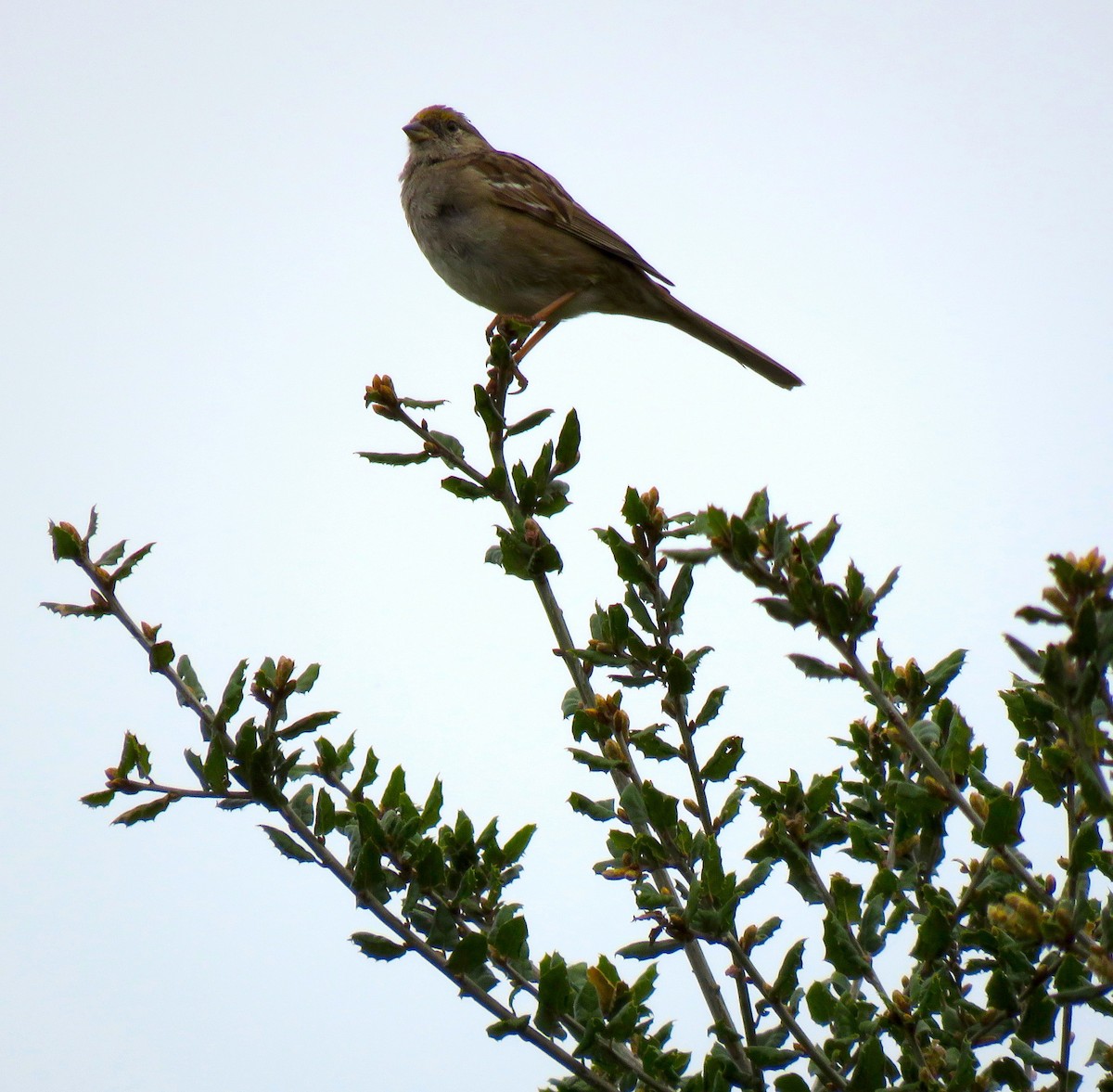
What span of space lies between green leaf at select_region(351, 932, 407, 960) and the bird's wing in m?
4.54

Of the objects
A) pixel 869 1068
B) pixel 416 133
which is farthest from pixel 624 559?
pixel 416 133

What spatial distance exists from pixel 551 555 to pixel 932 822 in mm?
920

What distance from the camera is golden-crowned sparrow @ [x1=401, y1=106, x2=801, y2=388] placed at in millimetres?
5805

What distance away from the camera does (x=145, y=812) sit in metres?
2.24

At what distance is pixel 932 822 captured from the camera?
2.26 meters

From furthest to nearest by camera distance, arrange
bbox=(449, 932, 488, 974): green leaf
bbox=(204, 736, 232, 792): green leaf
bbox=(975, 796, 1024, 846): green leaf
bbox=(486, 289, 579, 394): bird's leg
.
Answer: bbox=(486, 289, 579, 394): bird's leg → bbox=(204, 736, 232, 792): green leaf → bbox=(449, 932, 488, 974): green leaf → bbox=(975, 796, 1024, 846): green leaf

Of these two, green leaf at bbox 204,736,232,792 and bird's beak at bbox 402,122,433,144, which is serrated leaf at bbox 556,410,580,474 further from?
bird's beak at bbox 402,122,433,144

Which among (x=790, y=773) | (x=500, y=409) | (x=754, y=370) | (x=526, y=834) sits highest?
(x=754, y=370)

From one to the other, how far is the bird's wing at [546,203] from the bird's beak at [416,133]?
0.44 m

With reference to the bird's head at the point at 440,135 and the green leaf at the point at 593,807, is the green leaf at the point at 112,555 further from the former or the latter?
the bird's head at the point at 440,135

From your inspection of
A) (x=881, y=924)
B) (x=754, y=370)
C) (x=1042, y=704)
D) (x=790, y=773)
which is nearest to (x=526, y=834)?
(x=790, y=773)

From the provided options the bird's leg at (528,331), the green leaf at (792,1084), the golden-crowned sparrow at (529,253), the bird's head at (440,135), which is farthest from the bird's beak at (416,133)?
the green leaf at (792,1084)

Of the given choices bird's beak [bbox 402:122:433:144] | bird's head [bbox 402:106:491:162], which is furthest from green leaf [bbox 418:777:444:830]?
bird's beak [bbox 402:122:433:144]

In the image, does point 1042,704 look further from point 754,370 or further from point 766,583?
point 754,370
